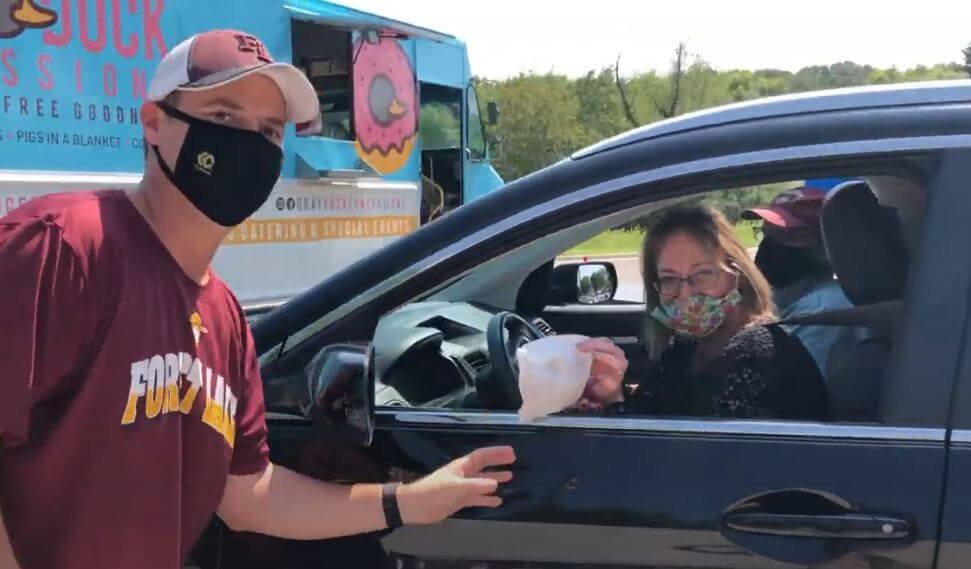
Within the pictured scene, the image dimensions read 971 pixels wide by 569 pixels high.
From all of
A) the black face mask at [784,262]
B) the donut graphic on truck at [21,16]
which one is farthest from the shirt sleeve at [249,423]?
the donut graphic on truck at [21,16]

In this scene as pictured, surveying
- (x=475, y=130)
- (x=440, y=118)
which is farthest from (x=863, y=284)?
(x=475, y=130)

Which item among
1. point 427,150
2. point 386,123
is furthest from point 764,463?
point 427,150

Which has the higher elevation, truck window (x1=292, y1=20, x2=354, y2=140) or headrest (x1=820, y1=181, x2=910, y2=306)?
truck window (x1=292, y1=20, x2=354, y2=140)

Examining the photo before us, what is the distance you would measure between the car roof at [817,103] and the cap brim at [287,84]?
57 cm

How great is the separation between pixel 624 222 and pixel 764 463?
0.70 m

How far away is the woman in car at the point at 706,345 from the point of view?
1980mm

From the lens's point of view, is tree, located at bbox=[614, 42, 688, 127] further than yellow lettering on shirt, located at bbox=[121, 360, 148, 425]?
Yes

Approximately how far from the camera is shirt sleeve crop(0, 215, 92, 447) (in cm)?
136

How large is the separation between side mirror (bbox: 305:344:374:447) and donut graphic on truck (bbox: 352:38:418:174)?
21.5 feet

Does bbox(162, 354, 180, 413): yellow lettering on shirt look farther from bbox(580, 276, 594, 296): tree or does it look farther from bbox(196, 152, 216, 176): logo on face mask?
bbox(580, 276, 594, 296): tree

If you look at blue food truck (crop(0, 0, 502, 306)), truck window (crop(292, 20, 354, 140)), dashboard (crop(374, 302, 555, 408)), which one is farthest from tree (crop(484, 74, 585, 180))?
dashboard (crop(374, 302, 555, 408))

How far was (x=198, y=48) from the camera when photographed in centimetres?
169

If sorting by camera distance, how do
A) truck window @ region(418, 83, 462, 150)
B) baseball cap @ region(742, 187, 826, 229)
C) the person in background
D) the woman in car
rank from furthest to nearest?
truck window @ region(418, 83, 462, 150) < baseball cap @ region(742, 187, 826, 229) < the person in background < the woman in car

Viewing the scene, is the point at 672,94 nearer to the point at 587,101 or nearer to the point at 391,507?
the point at 587,101
